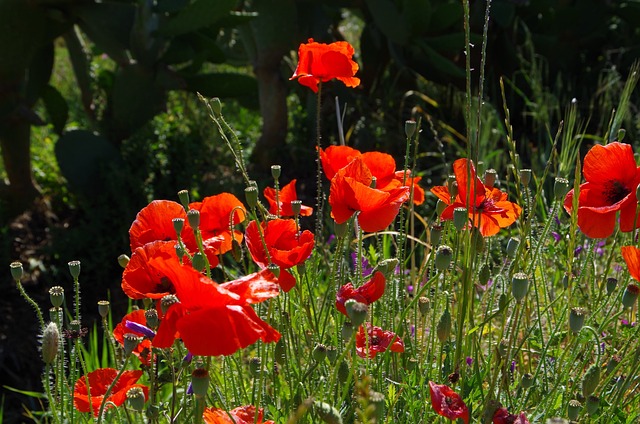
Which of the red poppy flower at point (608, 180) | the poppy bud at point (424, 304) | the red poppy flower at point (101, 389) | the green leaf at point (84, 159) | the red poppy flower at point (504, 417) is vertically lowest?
the green leaf at point (84, 159)

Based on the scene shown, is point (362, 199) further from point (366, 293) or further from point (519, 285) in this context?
point (519, 285)

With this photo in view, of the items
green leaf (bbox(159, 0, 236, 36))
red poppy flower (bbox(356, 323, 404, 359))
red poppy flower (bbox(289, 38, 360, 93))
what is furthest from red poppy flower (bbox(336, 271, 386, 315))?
green leaf (bbox(159, 0, 236, 36))

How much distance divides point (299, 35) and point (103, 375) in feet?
8.55

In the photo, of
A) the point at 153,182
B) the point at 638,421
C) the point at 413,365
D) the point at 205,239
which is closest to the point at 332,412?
the point at 413,365

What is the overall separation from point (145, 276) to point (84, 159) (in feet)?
7.71

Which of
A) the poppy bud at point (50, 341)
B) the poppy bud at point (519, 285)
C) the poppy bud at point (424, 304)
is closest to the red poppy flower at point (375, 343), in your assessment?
the poppy bud at point (424, 304)

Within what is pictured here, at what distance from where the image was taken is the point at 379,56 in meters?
4.08

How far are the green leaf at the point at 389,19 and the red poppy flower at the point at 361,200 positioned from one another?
8.15 ft

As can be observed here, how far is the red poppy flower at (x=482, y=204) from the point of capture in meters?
1.30

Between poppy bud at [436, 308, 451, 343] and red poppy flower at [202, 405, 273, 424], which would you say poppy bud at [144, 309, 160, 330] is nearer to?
red poppy flower at [202, 405, 273, 424]

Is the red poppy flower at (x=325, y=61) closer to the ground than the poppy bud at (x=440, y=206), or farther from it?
farther from it

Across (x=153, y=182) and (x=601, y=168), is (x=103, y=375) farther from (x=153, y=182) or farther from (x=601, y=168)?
(x=153, y=182)

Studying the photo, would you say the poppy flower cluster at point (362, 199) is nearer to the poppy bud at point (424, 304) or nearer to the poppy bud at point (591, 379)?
the poppy bud at point (424, 304)

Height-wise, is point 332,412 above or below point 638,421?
above
